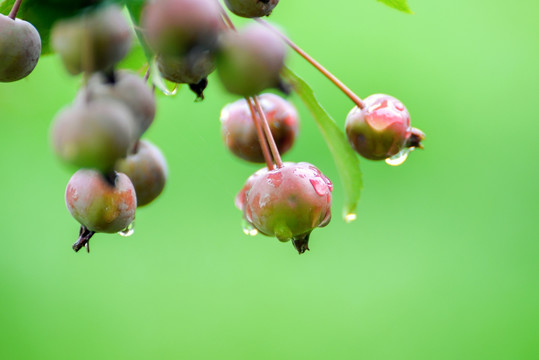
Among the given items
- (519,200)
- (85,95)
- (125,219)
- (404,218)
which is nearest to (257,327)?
(404,218)

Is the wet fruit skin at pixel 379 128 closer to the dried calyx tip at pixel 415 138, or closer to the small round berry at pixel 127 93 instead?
the dried calyx tip at pixel 415 138

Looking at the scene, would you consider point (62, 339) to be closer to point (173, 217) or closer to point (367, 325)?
point (173, 217)

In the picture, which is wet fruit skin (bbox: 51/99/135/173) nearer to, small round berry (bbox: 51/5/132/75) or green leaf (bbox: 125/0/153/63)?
small round berry (bbox: 51/5/132/75)

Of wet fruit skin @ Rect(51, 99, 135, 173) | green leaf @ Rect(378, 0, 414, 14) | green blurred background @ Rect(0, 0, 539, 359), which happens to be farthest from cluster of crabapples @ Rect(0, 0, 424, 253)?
green blurred background @ Rect(0, 0, 539, 359)

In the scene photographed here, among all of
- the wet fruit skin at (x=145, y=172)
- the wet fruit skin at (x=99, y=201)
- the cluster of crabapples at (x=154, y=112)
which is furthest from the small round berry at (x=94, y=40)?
the wet fruit skin at (x=145, y=172)

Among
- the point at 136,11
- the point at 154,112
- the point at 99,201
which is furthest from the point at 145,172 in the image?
the point at 154,112

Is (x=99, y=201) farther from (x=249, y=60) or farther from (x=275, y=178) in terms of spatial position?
(x=249, y=60)

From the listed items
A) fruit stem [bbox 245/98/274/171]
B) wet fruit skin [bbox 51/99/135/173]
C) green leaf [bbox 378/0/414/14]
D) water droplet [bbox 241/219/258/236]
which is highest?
wet fruit skin [bbox 51/99/135/173]
